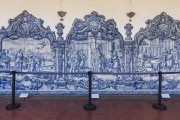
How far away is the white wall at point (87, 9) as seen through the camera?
6.48 meters

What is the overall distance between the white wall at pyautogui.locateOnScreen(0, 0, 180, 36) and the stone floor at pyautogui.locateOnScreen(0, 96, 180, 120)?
176 centimetres

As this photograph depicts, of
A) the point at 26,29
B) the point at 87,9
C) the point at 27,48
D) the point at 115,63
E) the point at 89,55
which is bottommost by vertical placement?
the point at 115,63

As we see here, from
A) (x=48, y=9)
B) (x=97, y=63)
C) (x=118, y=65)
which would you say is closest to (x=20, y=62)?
(x=48, y=9)

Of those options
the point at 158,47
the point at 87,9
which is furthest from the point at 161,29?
the point at 87,9

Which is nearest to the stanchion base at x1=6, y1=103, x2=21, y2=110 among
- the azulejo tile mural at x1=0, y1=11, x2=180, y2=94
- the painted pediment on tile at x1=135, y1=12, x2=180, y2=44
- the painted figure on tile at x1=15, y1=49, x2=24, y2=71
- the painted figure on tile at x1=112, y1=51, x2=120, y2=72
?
the azulejo tile mural at x1=0, y1=11, x2=180, y2=94

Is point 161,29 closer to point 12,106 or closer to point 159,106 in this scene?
point 159,106

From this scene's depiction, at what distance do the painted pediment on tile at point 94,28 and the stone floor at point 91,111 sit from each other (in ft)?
4.85

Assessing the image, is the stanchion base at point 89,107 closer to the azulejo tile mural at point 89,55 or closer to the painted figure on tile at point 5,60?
the azulejo tile mural at point 89,55

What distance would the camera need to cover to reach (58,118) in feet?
17.9

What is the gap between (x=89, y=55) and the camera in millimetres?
6617

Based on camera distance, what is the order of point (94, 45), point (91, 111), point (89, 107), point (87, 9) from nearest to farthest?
point (91, 111)
point (89, 107)
point (87, 9)
point (94, 45)

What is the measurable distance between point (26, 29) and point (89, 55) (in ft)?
5.35

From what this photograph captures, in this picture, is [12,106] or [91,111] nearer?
[91,111]

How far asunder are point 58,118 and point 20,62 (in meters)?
1.92
